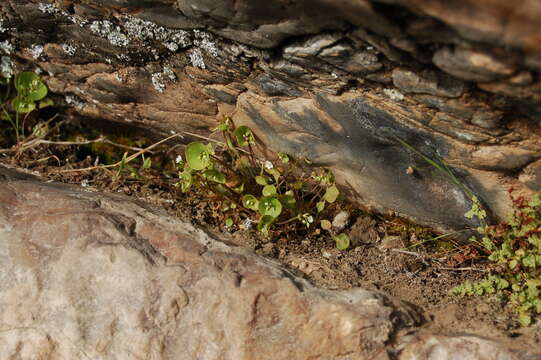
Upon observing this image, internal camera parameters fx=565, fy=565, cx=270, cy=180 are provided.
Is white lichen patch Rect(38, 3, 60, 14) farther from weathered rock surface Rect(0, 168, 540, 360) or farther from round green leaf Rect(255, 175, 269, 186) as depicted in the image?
round green leaf Rect(255, 175, 269, 186)

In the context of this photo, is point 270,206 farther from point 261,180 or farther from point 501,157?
point 501,157

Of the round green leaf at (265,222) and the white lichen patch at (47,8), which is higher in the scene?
the white lichen patch at (47,8)

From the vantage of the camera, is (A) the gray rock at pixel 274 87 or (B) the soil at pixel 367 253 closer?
(B) the soil at pixel 367 253

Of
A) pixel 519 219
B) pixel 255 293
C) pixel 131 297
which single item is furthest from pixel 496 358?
pixel 131 297

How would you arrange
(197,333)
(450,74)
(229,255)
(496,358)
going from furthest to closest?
(229,255) < (197,333) < (496,358) < (450,74)

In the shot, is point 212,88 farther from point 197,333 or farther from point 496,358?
point 496,358

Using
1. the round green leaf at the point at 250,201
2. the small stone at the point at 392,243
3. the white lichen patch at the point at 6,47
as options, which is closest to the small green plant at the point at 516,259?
the small stone at the point at 392,243

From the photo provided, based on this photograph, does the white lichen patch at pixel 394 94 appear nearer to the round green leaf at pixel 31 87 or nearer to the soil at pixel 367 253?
the soil at pixel 367 253
